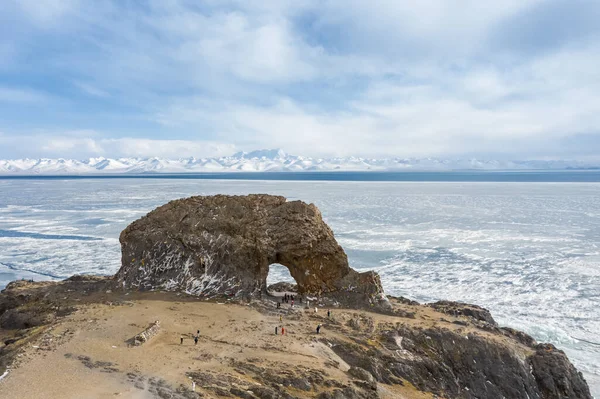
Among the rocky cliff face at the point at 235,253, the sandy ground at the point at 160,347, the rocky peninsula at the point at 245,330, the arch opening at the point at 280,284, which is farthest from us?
the arch opening at the point at 280,284

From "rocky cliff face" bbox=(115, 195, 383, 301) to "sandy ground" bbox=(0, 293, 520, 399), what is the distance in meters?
2.24

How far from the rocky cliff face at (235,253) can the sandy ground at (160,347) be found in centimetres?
224

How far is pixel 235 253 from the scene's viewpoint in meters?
31.9

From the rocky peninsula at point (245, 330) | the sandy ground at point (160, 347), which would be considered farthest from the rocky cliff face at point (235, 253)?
the sandy ground at point (160, 347)

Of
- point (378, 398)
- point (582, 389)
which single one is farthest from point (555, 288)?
point (378, 398)

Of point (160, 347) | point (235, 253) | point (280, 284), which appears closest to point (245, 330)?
point (160, 347)

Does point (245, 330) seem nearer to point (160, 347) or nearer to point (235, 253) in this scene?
point (160, 347)

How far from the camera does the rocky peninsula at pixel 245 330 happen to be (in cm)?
1964

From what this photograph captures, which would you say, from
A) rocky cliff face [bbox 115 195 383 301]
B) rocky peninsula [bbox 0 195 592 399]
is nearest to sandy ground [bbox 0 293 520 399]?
rocky peninsula [bbox 0 195 592 399]

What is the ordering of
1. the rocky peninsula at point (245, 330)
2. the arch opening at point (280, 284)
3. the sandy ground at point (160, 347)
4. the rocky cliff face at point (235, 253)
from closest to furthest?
1. the sandy ground at point (160, 347)
2. the rocky peninsula at point (245, 330)
3. the rocky cliff face at point (235, 253)
4. the arch opening at point (280, 284)

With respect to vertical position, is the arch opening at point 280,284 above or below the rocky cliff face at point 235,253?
below

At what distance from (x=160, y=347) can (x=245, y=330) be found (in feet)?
16.5

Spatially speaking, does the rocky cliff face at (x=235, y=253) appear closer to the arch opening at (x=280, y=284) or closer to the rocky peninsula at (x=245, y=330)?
the rocky peninsula at (x=245, y=330)

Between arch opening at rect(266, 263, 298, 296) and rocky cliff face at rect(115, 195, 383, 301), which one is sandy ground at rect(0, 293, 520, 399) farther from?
arch opening at rect(266, 263, 298, 296)
